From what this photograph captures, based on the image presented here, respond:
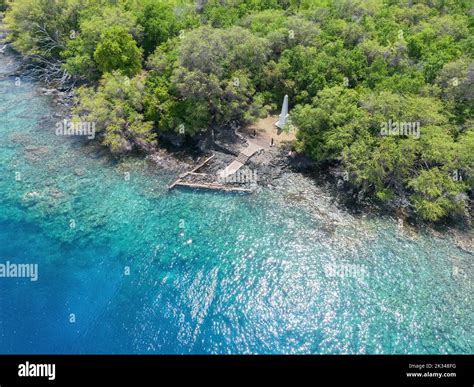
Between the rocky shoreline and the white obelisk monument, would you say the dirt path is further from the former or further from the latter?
the rocky shoreline

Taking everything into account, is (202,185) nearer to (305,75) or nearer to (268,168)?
(268,168)

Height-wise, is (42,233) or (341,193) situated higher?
(341,193)

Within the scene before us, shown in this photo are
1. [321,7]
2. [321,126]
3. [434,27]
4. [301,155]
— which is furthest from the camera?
[321,7]

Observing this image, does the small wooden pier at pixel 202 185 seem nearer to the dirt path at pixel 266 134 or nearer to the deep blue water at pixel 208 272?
the deep blue water at pixel 208 272

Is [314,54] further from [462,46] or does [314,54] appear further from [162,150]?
[162,150]

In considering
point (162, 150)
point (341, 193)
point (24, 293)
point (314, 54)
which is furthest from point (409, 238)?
point (24, 293)

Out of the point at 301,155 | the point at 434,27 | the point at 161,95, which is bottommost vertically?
the point at 301,155

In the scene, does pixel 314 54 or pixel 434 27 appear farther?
pixel 434 27

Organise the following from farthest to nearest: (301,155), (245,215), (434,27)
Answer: (434,27)
(301,155)
(245,215)

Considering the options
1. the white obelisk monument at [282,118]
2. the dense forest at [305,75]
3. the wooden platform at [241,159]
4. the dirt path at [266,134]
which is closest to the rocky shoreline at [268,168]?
the wooden platform at [241,159]
